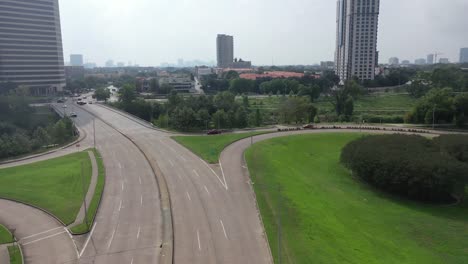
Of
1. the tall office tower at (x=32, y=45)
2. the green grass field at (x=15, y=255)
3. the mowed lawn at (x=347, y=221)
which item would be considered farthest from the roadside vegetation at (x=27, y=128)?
the tall office tower at (x=32, y=45)

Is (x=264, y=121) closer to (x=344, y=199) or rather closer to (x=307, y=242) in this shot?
(x=344, y=199)

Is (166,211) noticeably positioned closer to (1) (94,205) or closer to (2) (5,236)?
(1) (94,205)

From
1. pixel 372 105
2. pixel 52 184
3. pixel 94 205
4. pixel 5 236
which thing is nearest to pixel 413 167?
pixel 94 205

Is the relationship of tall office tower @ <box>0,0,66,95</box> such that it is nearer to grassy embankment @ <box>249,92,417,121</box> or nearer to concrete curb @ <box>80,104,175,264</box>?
grassy embankment @ <box>249,92,417,121</box>

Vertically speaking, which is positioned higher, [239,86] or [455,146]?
[239,86]

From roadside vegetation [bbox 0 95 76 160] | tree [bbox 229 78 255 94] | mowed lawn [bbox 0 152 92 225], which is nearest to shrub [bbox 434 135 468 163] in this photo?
mowed lawn [bbox 0 152 92 225]
